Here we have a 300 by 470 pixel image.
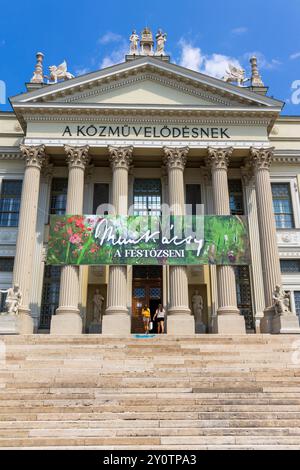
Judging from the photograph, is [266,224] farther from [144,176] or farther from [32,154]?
[32,154]

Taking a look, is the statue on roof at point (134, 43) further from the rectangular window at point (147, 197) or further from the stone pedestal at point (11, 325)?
the stone pedestal at point (11, 325)

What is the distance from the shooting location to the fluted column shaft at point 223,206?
2067 cm

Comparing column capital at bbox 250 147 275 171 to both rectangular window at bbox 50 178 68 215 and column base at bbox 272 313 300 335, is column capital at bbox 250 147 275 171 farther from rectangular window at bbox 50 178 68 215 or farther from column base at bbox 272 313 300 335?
rectangular window at bbox 50 178 68 215

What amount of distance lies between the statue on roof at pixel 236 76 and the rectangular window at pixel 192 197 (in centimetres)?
643

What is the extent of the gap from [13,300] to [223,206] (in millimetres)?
10909

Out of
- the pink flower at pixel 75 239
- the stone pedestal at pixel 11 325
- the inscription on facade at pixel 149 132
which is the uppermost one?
the inscription on facade at pixel 149 132

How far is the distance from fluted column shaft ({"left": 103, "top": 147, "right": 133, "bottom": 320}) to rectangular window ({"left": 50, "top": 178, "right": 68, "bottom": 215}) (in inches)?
157

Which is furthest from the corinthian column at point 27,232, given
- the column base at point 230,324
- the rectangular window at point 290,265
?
the rectangular window at point 290,265

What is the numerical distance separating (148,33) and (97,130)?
10.1 metres

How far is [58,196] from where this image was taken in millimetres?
25438

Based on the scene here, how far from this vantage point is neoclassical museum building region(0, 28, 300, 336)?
72.2ft

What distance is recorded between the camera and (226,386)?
12211mm

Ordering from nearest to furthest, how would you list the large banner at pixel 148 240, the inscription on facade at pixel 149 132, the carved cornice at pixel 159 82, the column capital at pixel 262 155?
A: the large banner at pixel 148 240
the column capital at pixel 262 155
the inscription on facade at pixel 149 132
the carved cornice at pixel 159 82

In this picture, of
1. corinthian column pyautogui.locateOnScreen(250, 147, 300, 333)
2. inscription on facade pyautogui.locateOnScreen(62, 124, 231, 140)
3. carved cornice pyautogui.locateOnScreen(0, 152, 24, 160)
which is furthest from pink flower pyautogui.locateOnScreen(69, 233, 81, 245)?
corinthian column pyautogui.locateOnScreen(250, 147, 300, 333)
